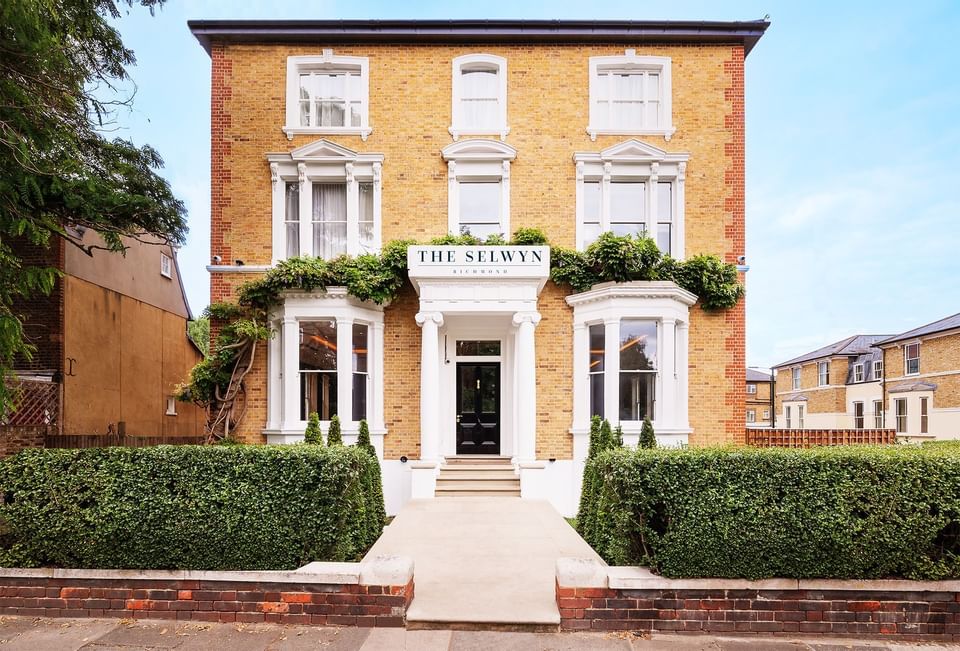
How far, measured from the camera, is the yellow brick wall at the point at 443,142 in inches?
459

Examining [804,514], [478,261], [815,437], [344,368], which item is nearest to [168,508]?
[804,514]

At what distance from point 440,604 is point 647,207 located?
9629 mm

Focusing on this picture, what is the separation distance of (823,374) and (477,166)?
4268cm

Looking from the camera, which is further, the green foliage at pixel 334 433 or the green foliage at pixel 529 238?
the green foliage at pixel 529 238

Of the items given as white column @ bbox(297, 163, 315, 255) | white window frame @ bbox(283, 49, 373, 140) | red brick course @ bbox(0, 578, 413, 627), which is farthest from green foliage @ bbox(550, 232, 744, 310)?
red brick course @ bbox(0, 578, 413, 627)

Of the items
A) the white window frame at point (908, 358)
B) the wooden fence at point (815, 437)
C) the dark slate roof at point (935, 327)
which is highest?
the dark slate roof at point (935, 327)

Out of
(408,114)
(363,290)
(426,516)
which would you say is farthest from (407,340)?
(408,114)

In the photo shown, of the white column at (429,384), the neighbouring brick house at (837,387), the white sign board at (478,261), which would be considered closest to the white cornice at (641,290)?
the white sign board at (478,261)

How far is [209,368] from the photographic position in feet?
36.9

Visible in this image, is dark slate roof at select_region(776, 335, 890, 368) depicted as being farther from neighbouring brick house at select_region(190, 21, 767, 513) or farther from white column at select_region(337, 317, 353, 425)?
white column at select_region(337, 317, 353, 425)

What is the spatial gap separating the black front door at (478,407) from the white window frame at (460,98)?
529 centimetres

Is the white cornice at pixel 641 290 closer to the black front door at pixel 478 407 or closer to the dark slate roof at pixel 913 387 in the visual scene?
the black front door at pixel 478 407

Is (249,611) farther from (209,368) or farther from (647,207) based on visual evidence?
(647,207)

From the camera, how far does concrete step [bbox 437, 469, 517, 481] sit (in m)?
10.8
